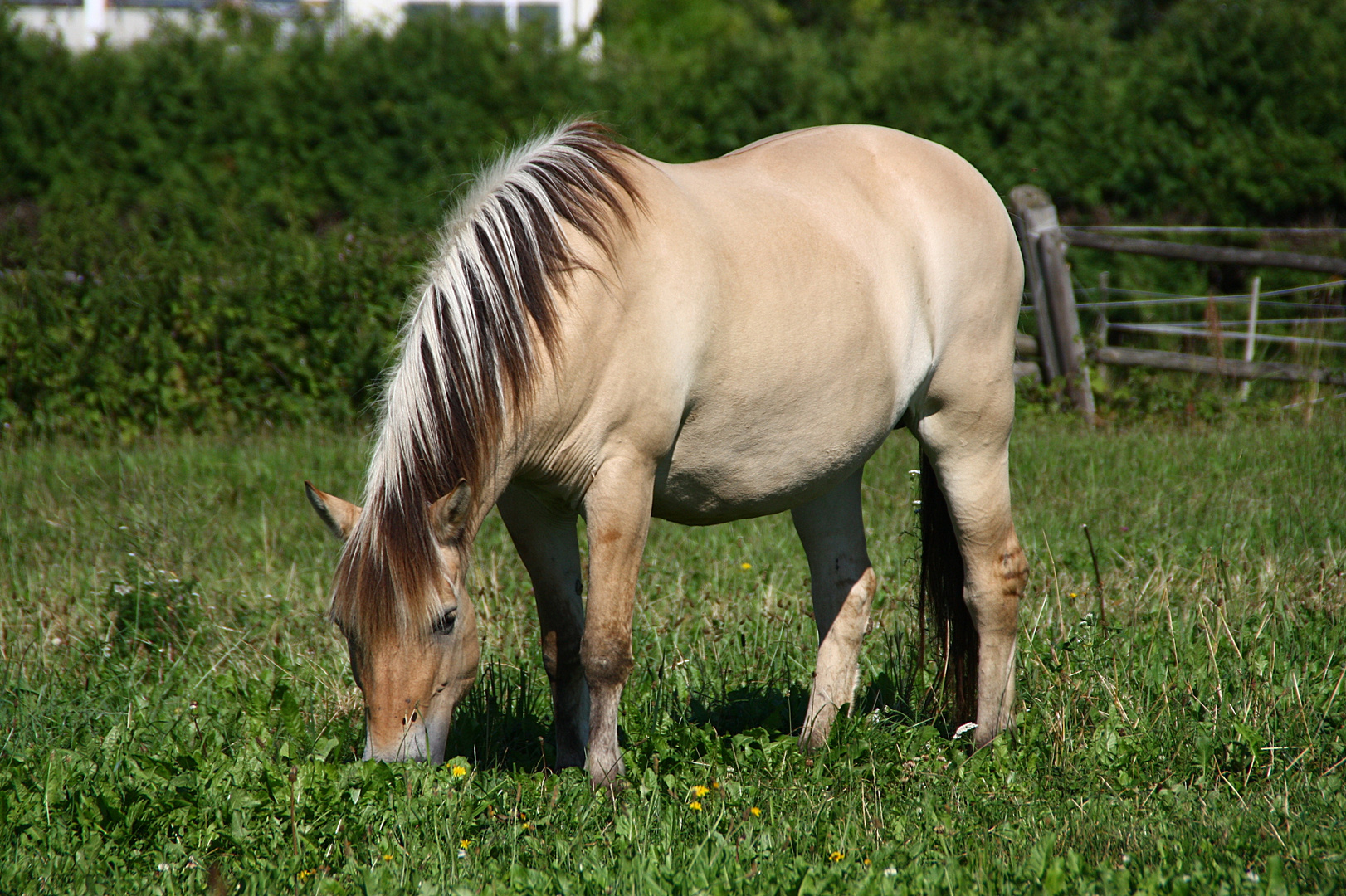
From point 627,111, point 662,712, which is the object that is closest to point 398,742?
point 662,712

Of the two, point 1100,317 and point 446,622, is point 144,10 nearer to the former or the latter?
point 1100,317

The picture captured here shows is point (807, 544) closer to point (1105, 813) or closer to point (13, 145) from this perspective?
point (1105, 813)

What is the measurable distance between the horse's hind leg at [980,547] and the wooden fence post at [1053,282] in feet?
18.1

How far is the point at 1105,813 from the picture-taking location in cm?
297

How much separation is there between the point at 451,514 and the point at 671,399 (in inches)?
25.9

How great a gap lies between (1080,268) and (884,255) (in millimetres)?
7879

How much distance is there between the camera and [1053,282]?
9.05m

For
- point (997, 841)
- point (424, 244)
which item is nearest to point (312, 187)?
point (424, 244)

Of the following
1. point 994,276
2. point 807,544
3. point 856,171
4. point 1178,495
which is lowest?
point 1178,495

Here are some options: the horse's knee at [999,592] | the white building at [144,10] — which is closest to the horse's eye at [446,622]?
the horse's knee at [999,592]

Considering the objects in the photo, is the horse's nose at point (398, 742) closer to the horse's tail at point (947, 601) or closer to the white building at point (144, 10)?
the horse's tail at point (947, 601)

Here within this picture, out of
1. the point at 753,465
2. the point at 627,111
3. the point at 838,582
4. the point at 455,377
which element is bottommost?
the point at 838,582

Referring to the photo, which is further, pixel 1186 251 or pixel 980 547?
pixel 1186 251

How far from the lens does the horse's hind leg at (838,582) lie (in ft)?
12.8
